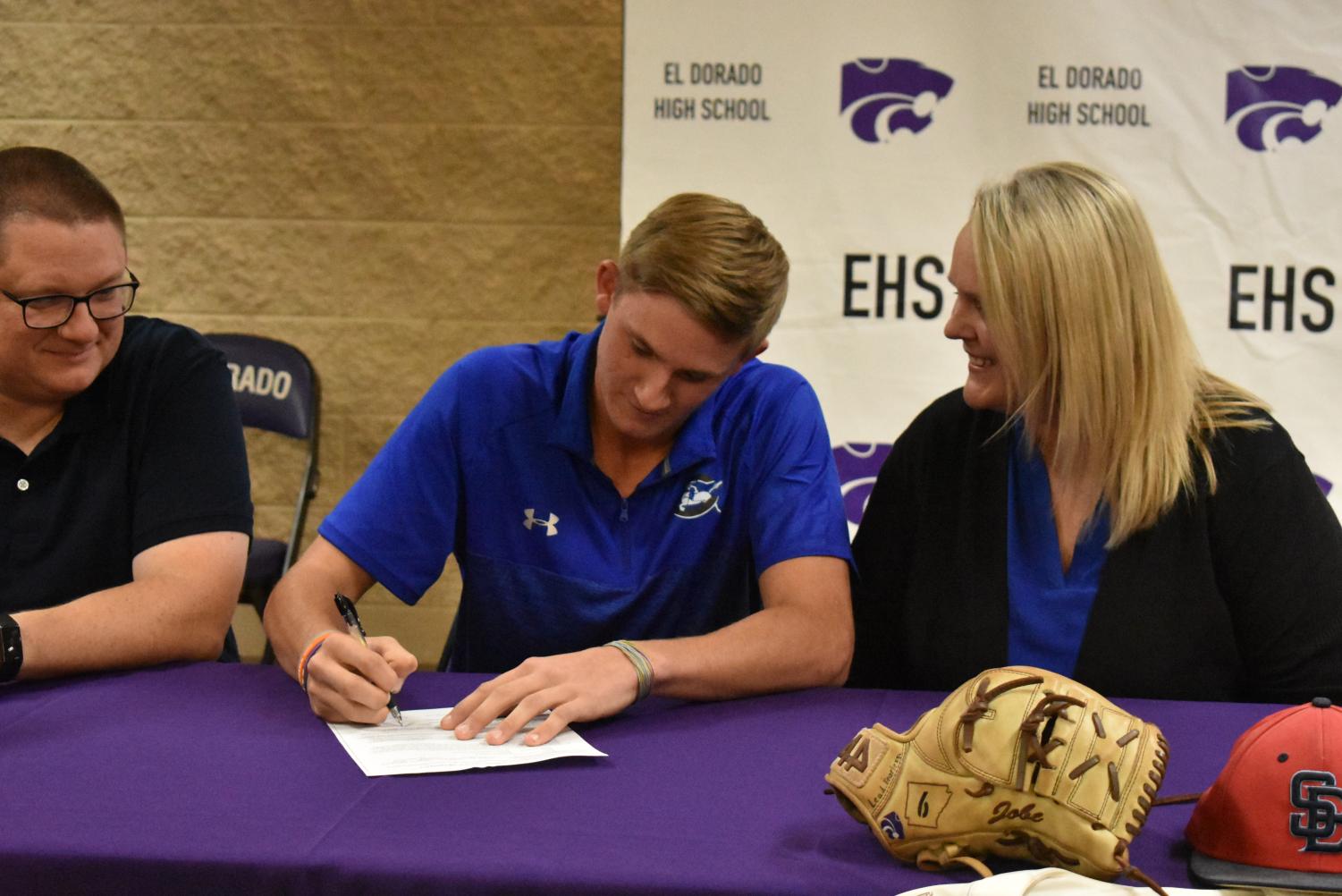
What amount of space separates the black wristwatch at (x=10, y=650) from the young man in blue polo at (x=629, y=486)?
0.29 meters

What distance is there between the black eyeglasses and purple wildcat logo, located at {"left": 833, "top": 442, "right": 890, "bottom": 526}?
1.99m

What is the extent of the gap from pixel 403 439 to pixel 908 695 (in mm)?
805

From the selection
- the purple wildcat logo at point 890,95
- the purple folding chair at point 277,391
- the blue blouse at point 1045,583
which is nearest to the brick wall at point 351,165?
the purple folding chair at point 277,391

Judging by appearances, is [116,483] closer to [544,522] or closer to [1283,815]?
[544,522]

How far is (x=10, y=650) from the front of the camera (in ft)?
4.82

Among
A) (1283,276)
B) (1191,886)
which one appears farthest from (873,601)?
(1283,276)

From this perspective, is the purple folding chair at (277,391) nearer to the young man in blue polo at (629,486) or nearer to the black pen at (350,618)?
the young man in blue polo at (629,486)

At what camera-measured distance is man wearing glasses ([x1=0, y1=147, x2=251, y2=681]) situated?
5.56ft

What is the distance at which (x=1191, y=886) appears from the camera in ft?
3.25

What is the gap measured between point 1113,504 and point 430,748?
1.00 meters

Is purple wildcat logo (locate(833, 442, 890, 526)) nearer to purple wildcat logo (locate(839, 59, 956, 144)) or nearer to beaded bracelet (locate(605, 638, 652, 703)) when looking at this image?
purple wildcat logo (locate(839, 59, 956, 144))

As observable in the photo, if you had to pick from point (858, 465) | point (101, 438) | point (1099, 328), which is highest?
point (1099, 328)

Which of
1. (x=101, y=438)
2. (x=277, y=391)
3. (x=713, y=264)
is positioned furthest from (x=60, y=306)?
(x=277, y=391)

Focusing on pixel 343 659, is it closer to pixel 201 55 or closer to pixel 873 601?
pixel 873 601
